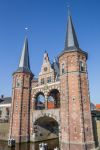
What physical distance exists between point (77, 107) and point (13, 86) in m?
15.2

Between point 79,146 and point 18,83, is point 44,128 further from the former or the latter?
point 79,146

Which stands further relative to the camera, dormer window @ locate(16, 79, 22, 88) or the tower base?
dormer window @ locate(16, 79, 22, 88)

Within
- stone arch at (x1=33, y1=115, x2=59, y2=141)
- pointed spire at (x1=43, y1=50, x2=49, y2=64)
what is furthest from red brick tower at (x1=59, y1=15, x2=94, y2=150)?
pointed spire at (x1=43, y1=50, x2=49, y2=64)

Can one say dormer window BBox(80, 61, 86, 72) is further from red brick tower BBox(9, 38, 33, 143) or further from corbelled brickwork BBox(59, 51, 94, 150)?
red brick tower BBox(9, 38, 33, 143)

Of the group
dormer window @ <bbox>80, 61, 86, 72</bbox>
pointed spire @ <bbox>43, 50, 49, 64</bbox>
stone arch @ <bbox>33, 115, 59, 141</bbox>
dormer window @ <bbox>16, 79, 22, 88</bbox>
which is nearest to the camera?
dormer window @ <bbox>80, 61, 86, 72</bbox>

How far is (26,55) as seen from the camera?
107ft

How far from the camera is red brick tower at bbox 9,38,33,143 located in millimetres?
27875

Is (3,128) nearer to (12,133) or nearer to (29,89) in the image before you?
(12,133)

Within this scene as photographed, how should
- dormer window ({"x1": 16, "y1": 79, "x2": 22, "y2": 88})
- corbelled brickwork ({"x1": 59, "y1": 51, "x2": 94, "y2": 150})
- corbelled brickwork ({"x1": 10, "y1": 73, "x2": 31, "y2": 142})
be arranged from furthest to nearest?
1. dormer window ({"x1": 16, "y1": 79, "x2": 22, "y2": 88})
2. corbelled brickwork ({"x1": 10, "y1": 73, "x2": 31, "y2": 142})
3. corbelled brickwork ({"x1": 59, "y1": 51, "x2": 94, "y2": 150})

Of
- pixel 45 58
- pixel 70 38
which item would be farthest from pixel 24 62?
pixel 70 38

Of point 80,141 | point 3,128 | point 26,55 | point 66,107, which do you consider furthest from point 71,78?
point 3,128

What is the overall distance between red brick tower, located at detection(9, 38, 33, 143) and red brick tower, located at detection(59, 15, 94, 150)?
8.68m

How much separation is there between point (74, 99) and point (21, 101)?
39.0 ft

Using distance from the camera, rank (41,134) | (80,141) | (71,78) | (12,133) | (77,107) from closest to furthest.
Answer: (80,141) < (77,107) < (71,78) < (12,133) < (41,134)
